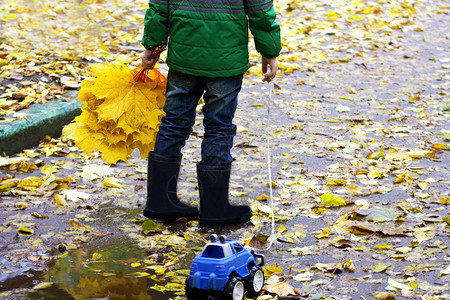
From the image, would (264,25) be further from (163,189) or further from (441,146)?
(441,146)

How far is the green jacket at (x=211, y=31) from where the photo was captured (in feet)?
10.2

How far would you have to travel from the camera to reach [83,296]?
8.59ft

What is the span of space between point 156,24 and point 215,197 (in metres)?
0.97

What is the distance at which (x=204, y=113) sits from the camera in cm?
335

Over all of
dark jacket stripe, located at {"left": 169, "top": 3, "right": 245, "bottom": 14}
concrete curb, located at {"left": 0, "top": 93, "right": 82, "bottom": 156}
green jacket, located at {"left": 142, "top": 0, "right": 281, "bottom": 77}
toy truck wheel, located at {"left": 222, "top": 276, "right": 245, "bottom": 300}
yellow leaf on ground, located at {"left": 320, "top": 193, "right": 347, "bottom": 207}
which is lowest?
yellow leaf on ground, located at {"left": 320, "top": 193, "right": 347, "bottom": 207}

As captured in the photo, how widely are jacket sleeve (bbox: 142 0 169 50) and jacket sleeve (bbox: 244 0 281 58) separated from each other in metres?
0.42

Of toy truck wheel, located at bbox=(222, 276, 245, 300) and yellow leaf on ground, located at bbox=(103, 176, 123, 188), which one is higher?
toy truck wheel, located at bbox=(222, 276, 245, 300)

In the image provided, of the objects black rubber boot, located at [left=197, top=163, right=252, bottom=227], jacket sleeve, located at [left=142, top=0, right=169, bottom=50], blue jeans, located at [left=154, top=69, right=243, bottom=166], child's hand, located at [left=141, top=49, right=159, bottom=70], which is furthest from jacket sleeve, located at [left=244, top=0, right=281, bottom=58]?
black rubber boot, located at [left=197, top=163, right=252, bottom=227]

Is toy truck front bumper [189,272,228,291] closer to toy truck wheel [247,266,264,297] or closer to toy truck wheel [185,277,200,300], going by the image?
toy truck wheel [185,277,200,300]

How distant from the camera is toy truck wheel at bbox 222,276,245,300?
96.0 inches

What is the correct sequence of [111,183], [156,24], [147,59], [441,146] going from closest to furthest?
[156,24] → [147,59] → [111,183] → [441,146]

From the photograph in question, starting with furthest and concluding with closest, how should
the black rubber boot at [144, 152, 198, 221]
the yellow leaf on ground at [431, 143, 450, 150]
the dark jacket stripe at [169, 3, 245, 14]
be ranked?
1. the yellow leaf on ground at [431, 143, 450, 150]
2. the black rubber boot at [144, 152, 198, 221]
3. the dark jacket stripe at [169, 3, 245, 14]

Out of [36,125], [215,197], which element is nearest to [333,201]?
[215,197]

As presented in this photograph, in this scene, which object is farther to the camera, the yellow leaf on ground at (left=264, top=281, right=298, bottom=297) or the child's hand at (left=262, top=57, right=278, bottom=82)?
the child's hand at (left=262, top=57, right=278, bottom=82)
